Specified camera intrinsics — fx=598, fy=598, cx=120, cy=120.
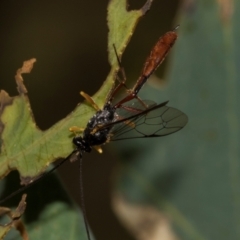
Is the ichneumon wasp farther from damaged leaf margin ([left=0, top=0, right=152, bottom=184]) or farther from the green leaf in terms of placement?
the green leaf

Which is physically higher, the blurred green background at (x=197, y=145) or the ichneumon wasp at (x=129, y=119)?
the ichneumon wasp at (x=129, y=119)

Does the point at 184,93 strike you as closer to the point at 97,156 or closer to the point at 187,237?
the point at 187,237

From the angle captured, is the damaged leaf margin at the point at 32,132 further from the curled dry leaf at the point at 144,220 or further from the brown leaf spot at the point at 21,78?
the curled dry leaf at the point at 144,220

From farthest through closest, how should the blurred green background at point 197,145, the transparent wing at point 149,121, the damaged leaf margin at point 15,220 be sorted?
the blurred green background at point 197,145, the transparent wing at point 149,121, the damaged leaf margin at point 15,220

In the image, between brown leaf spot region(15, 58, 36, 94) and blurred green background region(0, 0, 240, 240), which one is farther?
blurred green background region(0, 0, 240, 240)

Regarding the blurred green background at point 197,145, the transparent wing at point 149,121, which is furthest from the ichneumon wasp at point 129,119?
the blurred green background at point 197,145

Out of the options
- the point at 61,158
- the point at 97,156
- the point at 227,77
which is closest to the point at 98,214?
the point at 97,156

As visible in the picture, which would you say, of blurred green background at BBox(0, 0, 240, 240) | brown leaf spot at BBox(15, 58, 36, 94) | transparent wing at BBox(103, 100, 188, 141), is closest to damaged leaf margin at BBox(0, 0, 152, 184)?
brown leaf spot at BBox(15, 58, 36, 94)
